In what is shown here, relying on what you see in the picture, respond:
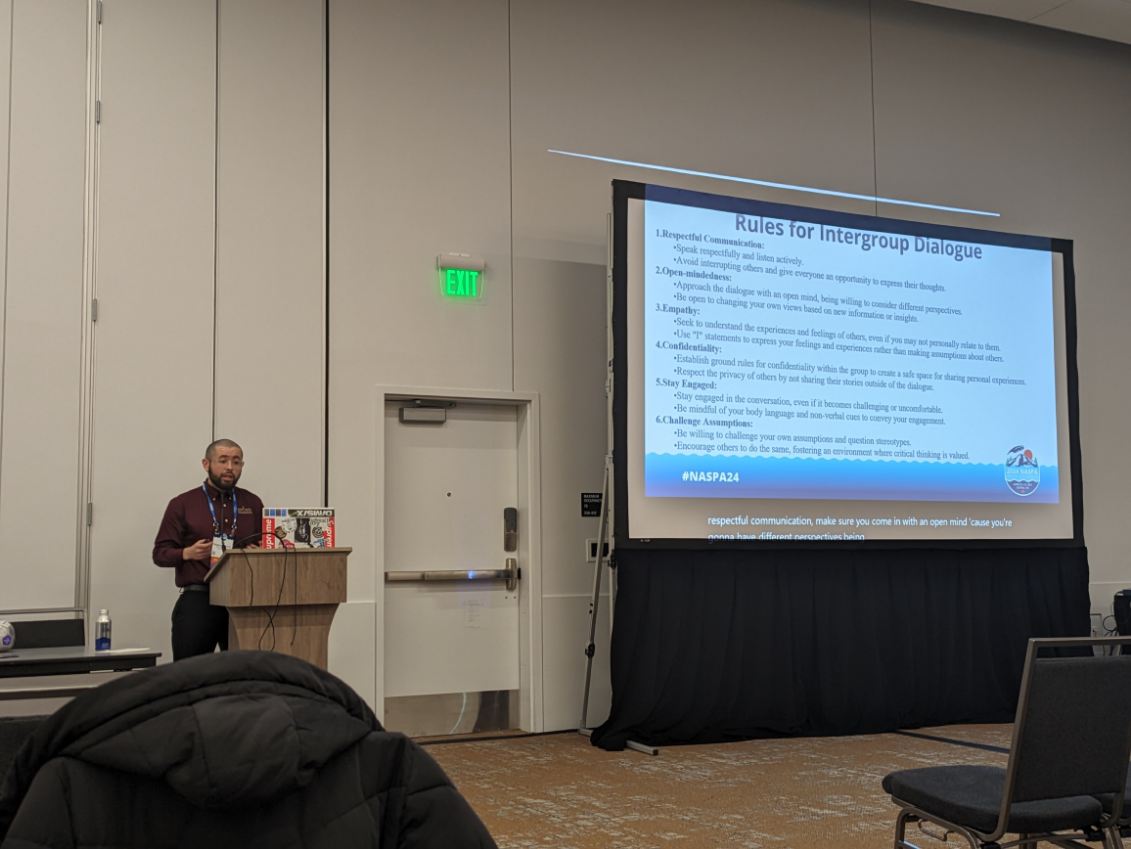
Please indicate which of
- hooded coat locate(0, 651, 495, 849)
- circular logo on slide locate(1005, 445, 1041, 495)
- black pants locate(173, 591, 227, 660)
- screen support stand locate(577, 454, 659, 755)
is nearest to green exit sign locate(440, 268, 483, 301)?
screen support stand locate(577, 454, 659, 755)

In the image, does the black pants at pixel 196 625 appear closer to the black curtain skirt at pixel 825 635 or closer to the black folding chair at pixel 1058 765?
the black curtain skirt at pixel 825 635

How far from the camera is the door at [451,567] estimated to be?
672cm

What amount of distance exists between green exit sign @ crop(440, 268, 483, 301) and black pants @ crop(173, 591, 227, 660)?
2278mm

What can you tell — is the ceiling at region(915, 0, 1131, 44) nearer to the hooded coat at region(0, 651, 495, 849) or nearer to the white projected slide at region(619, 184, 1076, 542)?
the white projected slide at region(619, 184, 1076, 542)

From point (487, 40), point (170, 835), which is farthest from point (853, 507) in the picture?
point (170, 835)

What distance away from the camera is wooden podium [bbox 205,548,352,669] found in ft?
Result: 15.6

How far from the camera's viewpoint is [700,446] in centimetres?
670

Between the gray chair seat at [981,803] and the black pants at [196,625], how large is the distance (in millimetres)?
3490

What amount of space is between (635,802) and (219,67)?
443 centimetres

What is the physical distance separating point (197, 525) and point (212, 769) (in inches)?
181

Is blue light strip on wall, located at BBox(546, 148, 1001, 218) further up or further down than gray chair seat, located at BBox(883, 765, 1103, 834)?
further up


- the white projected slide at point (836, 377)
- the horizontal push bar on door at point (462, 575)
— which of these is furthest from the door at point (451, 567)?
the white projected slide at point (836, 377)

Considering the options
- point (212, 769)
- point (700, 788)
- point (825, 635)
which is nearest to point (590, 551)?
point (825, 635)

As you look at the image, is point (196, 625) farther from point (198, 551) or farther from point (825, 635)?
point (825, 635)
